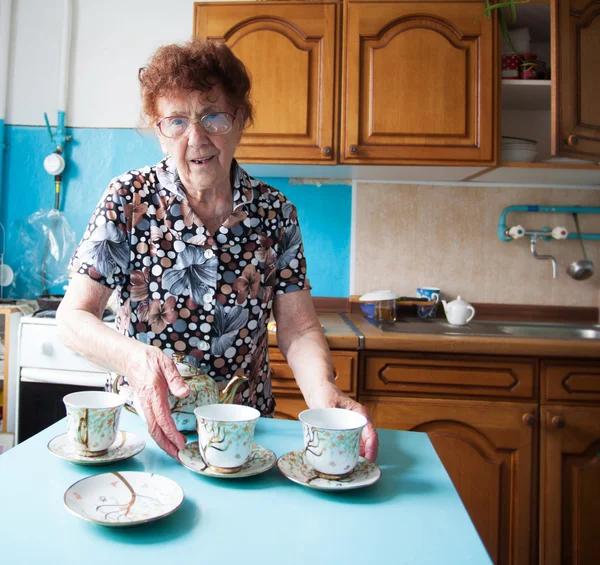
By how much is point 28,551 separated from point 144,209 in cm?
65

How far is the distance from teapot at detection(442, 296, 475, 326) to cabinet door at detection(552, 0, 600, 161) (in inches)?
25.6

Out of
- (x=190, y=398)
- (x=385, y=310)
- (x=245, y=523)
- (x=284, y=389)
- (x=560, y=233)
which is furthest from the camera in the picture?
(x=560, y=233)

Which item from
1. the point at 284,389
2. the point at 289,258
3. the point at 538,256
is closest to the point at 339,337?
the point at 284,389

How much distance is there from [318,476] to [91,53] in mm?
2342

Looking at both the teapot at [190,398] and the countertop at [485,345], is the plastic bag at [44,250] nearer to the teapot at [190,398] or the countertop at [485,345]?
the countertop at [485,345]

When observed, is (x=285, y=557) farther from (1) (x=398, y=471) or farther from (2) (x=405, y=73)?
(2) (x=405, y=73)

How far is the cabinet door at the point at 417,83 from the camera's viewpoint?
1885 mm

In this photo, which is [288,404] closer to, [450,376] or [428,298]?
[450,376]

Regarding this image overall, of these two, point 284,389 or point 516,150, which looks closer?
point 284,389

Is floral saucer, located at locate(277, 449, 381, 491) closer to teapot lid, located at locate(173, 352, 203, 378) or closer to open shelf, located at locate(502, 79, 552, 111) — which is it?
teapot lid, located at locate(173, 352, 203, 378)

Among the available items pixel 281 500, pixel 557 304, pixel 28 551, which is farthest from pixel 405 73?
pixel 28 551

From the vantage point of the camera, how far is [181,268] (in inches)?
40.0

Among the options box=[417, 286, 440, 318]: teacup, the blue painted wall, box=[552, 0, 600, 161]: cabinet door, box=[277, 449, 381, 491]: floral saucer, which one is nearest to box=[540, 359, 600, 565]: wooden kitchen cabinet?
box=[417, 286, 440, 318]: teacup

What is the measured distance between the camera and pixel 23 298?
2400mm
